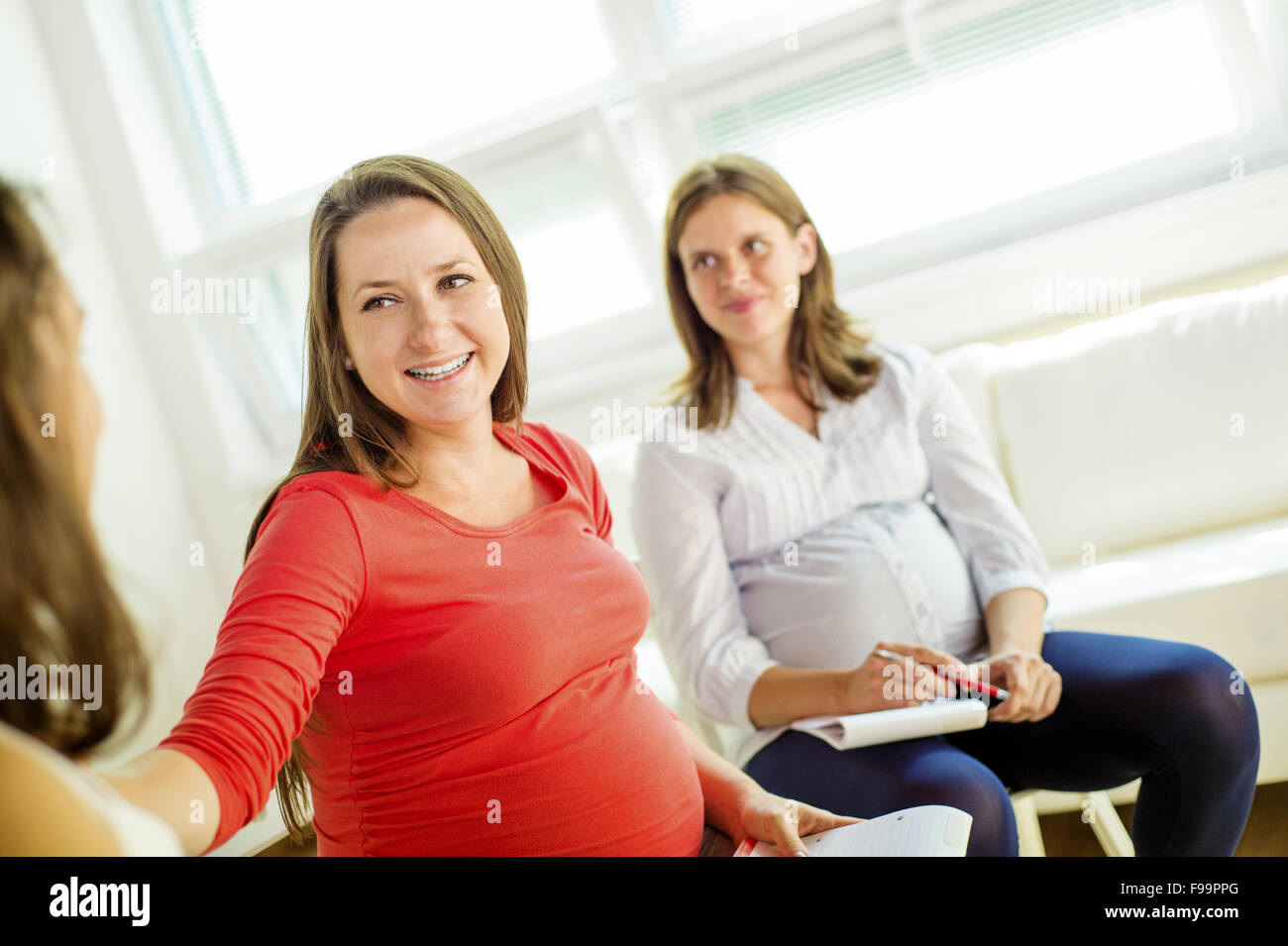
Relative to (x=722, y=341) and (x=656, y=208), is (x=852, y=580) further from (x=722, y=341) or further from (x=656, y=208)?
(x=656, y=208)

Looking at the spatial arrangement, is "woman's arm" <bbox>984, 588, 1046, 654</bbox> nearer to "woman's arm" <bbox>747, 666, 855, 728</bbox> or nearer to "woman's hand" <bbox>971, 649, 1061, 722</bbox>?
"woman's hand" <bbox>971, 649, 1061, 722</bbox>

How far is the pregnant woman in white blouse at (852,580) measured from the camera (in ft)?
3.55

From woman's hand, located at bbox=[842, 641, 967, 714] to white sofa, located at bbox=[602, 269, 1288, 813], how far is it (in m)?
0.43

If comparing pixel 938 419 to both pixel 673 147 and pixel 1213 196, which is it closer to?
pixel 1213 196

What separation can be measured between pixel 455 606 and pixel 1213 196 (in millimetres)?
1836

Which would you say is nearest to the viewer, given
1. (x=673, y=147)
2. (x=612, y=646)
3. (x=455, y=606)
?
(x=455, y=606)

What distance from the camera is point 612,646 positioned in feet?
2.94

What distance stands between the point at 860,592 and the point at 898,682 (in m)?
0.18

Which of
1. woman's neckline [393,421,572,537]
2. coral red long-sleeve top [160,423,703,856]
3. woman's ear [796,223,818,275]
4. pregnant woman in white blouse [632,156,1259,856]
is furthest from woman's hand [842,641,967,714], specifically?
woman's ear [796,223,818,275]

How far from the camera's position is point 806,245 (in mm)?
1546

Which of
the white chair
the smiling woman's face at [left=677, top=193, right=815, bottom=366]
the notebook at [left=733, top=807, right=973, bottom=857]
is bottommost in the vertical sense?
the white chair

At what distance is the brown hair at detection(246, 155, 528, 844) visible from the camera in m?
0.82

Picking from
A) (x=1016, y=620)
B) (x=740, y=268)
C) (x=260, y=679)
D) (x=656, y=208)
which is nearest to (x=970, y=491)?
(x=1016, y=620)
